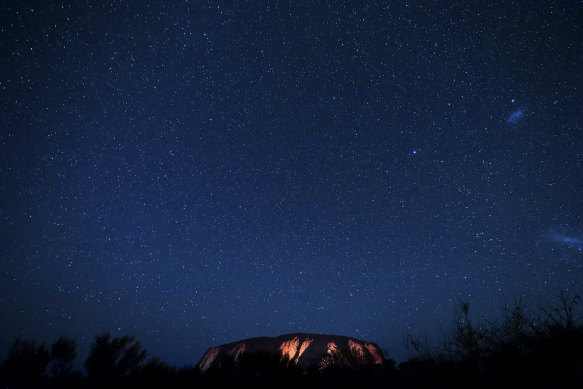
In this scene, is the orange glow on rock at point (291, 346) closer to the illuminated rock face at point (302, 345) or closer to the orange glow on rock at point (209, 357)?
the illuminated rock face at point (302, 345)

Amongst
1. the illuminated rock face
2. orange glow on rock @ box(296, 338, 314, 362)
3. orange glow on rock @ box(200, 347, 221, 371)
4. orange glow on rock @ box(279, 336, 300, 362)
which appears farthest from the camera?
orange glow on rock @ box(200, 347, 221, 371)

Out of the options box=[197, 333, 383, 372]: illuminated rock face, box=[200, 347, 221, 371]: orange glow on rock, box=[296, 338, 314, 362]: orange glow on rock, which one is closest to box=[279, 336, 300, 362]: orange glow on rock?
box=[197, 333, 383, 372]: illuminated rock face

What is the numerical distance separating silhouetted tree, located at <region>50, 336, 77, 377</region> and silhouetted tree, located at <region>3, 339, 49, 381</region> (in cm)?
46

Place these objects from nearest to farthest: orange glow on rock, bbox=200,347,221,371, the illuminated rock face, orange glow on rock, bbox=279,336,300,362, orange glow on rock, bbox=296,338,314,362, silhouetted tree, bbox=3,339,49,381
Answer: silhouetted tree, bbox=3,339,49,381 < the illuminated rock face < orange glow on rock, bbox=296,338,314,362 < orange glow on rock, bbox=279,336,300,362 < orange glow on rock, bbox=200,347,221,371

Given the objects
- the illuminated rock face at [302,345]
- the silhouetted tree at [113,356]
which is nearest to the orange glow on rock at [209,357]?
the illuminated rock face at [302,345]

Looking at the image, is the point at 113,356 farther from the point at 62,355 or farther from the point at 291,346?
the point at 291,346

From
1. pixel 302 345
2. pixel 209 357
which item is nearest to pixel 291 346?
pixel 302 345

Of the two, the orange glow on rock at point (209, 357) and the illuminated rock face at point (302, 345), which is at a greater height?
the illuminated rock face at point (302, 345)

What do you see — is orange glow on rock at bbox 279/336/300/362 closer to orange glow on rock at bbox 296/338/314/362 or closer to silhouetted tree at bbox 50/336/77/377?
orange glow on rock at bbox 296/338/314/362

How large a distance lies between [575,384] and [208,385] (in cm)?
869

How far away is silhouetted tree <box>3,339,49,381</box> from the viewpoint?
17.0 metres

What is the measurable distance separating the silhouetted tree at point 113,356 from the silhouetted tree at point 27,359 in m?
2.67

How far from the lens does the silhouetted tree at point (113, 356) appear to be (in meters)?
18.2

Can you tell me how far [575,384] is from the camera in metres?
4.54
